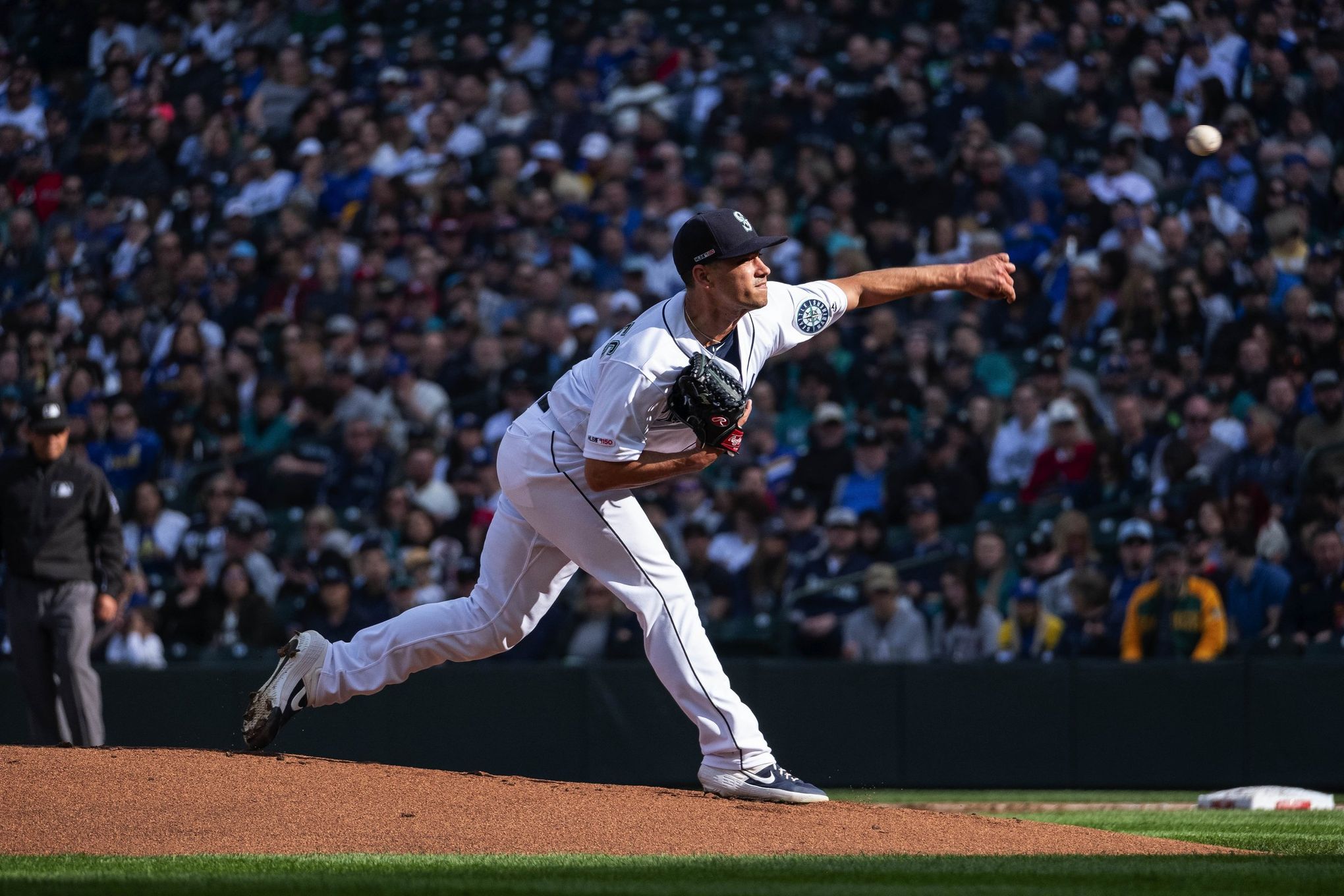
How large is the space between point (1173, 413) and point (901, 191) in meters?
3.47

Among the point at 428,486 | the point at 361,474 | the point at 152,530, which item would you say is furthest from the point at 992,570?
the point at 152,530

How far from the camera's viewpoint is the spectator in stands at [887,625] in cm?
1028

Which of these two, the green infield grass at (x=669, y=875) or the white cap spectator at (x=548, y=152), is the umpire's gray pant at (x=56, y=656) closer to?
the green infield grass at (x=669, y=875)

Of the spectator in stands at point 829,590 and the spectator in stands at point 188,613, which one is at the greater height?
the spectator in stands at point 829,590

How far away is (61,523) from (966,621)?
5.39m

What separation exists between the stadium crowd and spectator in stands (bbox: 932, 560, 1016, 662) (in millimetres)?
21

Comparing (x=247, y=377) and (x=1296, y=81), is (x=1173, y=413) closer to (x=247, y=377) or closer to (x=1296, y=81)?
(x=1296, y=81)

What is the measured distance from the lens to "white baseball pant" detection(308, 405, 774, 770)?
5.43 metres

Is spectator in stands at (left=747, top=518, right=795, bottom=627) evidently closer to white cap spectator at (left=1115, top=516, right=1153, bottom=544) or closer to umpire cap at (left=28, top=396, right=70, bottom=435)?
white cap spectator at (left=1115, top=516, right=1153, bottom=544)

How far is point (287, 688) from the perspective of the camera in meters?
5.95

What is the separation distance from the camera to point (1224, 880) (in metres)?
4.63

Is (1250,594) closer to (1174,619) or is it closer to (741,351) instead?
(1174,619)

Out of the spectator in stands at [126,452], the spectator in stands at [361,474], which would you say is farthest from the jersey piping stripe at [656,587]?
the spectator in stands at [126,452]

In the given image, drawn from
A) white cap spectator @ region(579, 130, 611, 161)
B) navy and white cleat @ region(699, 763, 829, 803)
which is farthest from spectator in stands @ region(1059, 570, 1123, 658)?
white cap spectator @ region(579, 130, 611, 161)
